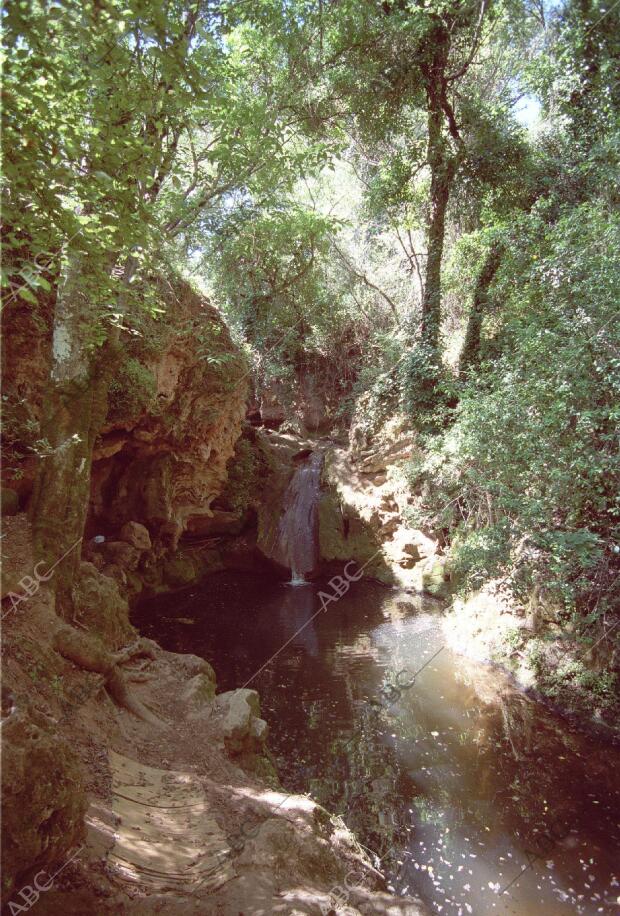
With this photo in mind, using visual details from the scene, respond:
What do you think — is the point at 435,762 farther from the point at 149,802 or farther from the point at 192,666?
the point at 149,802

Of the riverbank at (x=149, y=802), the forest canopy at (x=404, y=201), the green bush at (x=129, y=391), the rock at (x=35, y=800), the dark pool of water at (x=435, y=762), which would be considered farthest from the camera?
the green bush at (x=129, y=391)

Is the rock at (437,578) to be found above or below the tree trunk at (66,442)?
below

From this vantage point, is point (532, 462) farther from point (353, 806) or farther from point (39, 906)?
point (39, 906)

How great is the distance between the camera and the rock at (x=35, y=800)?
2205mm

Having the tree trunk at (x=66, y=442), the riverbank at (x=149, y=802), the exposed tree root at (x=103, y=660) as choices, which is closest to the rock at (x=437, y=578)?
the riverbank at (x=149, y=802)

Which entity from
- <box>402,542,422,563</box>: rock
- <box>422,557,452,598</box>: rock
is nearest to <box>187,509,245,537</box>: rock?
<box>402,542,422,563</box>: rock

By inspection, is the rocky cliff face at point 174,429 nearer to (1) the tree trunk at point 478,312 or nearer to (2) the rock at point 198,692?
(2) the rock at point 198,692

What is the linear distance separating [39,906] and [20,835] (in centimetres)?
52

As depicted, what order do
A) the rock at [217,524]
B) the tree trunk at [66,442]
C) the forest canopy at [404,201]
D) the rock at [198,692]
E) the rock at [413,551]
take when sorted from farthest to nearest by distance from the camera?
the rock at [217,524] < the rock at [413,551] < the rock at [198,692] < the tree trunk at [66,442] < the forest canopy at [404,201]

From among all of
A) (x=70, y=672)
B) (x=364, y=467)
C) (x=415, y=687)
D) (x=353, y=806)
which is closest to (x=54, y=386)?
(x=70, y=672)

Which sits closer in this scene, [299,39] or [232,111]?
[232,111]

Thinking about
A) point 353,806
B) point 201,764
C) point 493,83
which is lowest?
point 353,806

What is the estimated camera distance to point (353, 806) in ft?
18.6

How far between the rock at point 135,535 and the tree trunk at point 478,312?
904 cm
